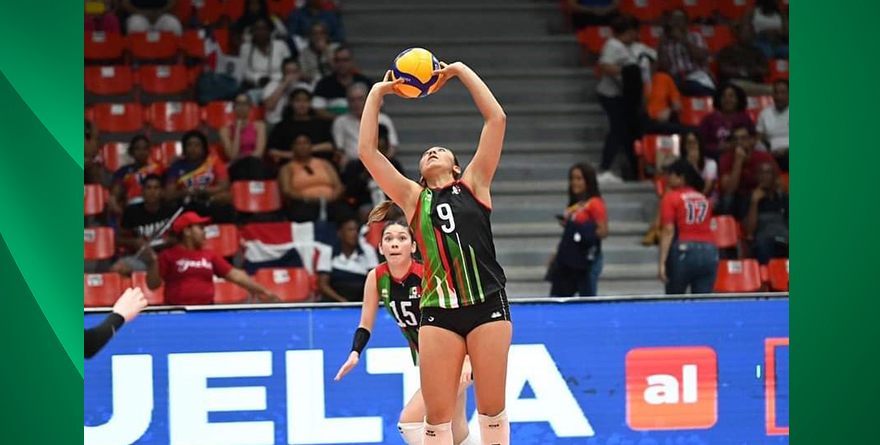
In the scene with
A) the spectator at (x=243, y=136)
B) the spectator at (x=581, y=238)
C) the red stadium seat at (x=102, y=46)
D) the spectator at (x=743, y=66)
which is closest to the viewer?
the spectator at (x=581, y=238)

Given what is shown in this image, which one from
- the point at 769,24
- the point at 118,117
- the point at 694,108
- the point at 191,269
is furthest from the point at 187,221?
the point at 769,24

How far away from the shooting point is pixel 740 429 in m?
8.99

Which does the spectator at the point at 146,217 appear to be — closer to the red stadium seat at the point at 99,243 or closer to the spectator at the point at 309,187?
the red stadium seat at the point at 99,243

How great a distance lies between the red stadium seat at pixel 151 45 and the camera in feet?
46.2

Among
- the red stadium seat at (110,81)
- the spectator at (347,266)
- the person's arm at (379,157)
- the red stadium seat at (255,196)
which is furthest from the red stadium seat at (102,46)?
the person's arm at (379,157)

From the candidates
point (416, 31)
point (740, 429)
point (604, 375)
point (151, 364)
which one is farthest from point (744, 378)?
point (416, 31)

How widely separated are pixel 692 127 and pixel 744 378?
5240 millimetres

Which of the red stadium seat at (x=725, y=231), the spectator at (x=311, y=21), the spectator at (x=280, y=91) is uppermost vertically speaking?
the spectator at (x=311, y=21)

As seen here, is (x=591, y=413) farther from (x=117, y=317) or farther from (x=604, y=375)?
(x=117, y=317)

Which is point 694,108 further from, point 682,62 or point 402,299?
point 402,299

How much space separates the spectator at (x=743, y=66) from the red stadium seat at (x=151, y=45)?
6374 millimetres

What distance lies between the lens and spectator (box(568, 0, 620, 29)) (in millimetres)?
15266

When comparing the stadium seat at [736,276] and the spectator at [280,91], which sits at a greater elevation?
the spectator at [280,91]
